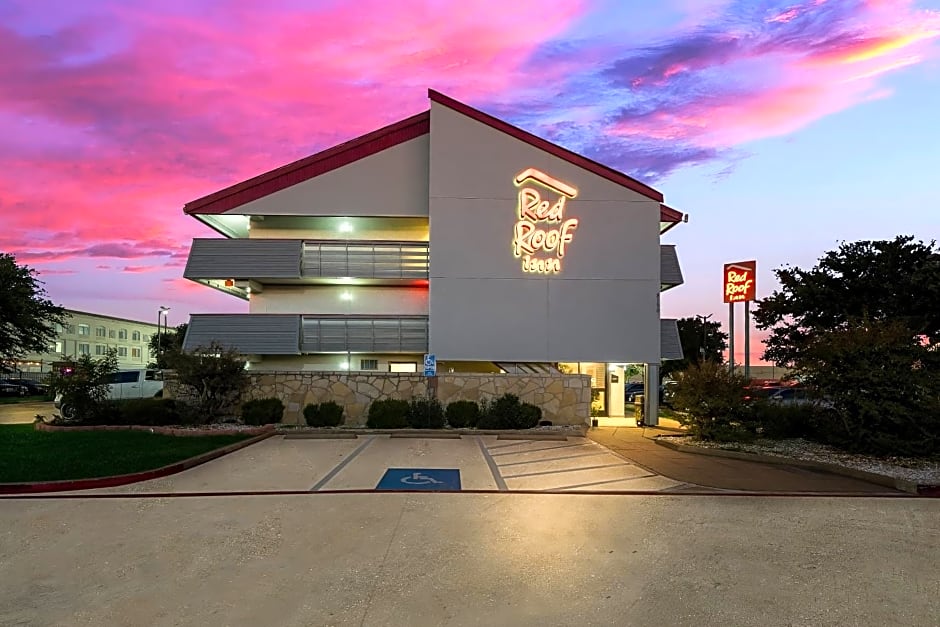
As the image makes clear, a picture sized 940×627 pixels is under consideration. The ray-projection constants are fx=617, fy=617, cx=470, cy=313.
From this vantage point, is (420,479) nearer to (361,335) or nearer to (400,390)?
(400,390)

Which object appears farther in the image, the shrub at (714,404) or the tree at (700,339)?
the tree at (700,339)

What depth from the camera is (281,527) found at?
759 cm

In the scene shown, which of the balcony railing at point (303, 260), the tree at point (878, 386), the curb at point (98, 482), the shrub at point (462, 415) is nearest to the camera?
the curb at point (98, 482)

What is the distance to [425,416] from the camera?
17891 millimetres

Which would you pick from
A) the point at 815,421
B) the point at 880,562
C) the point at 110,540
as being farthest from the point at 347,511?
the point at 815,421

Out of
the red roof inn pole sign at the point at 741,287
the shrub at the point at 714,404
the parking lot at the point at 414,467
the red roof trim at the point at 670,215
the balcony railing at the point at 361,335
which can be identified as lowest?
the parking lot at the point at 414,467

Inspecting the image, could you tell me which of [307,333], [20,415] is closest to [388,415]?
[307,333]

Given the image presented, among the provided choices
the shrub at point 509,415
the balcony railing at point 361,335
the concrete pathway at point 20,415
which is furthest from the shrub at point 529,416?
the concrete pathway at point 20,415

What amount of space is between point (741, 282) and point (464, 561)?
52.5 feet

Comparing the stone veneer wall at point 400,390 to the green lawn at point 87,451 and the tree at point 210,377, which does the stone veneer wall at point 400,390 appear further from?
the green lawn at point 87,451

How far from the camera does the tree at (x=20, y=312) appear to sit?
30281 mm

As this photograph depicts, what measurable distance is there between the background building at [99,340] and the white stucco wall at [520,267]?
64.7 m

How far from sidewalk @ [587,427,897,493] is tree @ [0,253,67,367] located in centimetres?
3036

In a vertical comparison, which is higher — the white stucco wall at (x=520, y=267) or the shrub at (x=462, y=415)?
the white stucco wall at (x=520, y=267)
